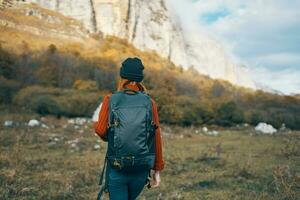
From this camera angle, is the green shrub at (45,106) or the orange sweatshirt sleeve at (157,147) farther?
the green shrub at (45,106)

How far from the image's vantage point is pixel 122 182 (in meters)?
4.09

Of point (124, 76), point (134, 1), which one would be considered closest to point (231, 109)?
point (124, 76)

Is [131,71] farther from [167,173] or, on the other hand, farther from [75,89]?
[75,89]

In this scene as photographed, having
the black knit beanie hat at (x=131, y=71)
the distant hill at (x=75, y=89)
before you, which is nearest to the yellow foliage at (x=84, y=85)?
the distant hill at (x=75, y=89)

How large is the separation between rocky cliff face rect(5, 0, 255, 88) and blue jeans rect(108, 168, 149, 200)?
9384 centimetres

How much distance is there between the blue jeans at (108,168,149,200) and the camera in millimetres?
4082

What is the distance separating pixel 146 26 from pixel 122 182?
109 meters

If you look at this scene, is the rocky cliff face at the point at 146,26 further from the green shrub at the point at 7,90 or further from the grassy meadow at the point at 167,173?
the grassy meadow at the point at 167,173

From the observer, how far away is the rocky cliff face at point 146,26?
102 meters

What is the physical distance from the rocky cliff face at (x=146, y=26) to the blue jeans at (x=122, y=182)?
93.8 metres

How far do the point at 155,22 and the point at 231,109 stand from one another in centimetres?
7625

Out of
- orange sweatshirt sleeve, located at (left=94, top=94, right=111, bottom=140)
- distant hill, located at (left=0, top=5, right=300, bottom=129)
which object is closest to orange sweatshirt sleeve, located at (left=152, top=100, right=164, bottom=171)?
orange sweatshirt sleeve, located at (left=94, top=94, right=111, bottom=140)

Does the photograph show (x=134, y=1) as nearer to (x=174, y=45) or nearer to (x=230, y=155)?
(x=174, y=45)

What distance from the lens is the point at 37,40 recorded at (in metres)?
60.6
